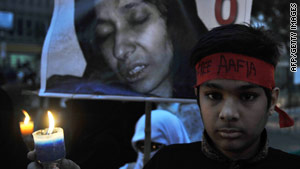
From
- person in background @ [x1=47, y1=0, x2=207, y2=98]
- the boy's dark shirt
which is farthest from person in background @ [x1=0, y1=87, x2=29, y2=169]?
the boy's dark shirt

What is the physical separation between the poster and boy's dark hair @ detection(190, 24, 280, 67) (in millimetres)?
590

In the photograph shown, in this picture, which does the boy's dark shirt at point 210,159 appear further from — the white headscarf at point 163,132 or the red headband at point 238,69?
the white headscarf at point 163,132

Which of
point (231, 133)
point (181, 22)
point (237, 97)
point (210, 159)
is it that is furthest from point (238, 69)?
point (181, 22)

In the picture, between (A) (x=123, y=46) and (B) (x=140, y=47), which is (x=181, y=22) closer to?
(B) (x=140, y=47)

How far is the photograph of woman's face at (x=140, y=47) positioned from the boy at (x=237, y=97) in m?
0.61

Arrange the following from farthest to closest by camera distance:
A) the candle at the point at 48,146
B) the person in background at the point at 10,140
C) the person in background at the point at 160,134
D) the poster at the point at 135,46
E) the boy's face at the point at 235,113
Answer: the person in background at the point at 160,134 < the person in background at the point at 10,140 < the poster at the point at 135,46 < the boy's face at the point at 235,113 < the candle at the point at 48,146

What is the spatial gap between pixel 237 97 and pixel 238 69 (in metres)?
0.13

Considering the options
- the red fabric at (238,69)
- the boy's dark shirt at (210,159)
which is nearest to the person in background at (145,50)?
the boy's dark shirt at (210,159)

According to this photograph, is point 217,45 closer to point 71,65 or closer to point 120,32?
point 120,32

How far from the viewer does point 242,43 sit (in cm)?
123

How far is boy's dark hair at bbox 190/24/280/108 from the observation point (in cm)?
123

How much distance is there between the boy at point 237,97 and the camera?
1.19 meters

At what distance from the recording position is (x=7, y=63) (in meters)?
32.1

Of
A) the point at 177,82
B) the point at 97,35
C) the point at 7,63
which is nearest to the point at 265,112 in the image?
the point at 177,82
